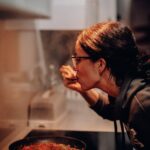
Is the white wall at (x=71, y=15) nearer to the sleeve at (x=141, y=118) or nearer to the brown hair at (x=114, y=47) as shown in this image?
the brown hair at (x=114, y=47)

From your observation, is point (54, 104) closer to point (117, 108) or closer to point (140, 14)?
point (117, 108)

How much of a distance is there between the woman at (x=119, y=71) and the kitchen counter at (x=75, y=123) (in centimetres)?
61

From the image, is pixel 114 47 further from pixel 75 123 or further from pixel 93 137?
pixel 75 123

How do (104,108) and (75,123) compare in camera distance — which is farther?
(75,123)

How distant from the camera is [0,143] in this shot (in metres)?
1.52

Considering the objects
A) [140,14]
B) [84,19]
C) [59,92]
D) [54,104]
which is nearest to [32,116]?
[54,104]

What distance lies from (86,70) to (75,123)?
814mm

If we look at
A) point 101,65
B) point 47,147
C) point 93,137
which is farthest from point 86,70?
point 93,137

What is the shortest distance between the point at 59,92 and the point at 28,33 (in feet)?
1.63

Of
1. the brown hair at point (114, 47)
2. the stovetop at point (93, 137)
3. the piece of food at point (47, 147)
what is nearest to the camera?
the brown hair at point (114, 47)

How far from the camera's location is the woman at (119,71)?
966 millimetres

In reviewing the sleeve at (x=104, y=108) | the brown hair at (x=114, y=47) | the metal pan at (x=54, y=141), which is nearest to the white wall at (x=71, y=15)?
the sleeve at (x=104, y=108)

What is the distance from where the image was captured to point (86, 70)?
118cm

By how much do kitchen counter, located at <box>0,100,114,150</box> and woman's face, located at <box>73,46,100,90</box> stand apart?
0.55 metres
